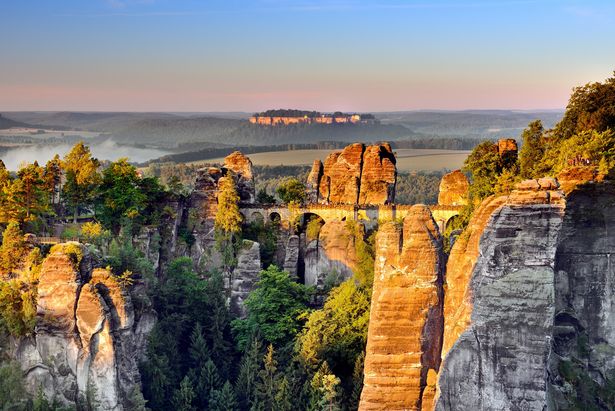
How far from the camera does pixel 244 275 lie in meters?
47.4

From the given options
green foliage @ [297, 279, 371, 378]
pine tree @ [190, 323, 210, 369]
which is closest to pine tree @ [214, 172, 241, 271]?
pine tree @ [190, 323, 210, 369]

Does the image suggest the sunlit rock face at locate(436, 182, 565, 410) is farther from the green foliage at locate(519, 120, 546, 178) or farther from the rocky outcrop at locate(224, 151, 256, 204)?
the rocky outcrop at locate(224, 151, 256, 204)

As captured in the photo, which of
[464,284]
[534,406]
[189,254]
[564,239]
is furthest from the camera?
[189,254]

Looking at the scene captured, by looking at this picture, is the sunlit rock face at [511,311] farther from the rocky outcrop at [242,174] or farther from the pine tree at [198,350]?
the rocky outcrop at [242,174]

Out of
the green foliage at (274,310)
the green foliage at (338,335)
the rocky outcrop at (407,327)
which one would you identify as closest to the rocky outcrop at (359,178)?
the green foliage at (274,310)

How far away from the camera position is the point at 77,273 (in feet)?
118

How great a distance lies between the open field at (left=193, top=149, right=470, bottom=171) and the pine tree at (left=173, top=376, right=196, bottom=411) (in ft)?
302

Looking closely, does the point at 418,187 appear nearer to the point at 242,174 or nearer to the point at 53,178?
the point at 242,174

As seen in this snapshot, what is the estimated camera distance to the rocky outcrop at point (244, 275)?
46.7m

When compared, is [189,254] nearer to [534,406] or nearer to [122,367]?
[122,367]

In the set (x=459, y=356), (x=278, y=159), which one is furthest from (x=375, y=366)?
(x=278, y=159)

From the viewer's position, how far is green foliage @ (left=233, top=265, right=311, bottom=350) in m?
42.2

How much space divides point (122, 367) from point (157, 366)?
111 inches

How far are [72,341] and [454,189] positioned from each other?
86.1ft
